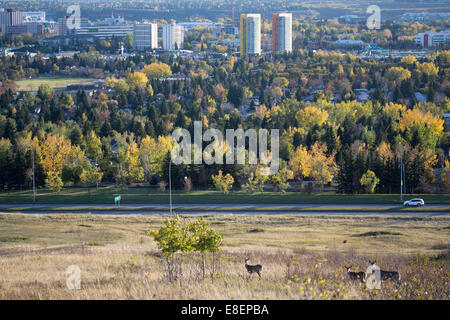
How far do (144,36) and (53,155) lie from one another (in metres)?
89.6

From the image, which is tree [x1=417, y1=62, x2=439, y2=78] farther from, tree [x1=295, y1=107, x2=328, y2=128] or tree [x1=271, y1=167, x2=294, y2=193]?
tree [x1=271, y1=167, x2=294, y2=193]

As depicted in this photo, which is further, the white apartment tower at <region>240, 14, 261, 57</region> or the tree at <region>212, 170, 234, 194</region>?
the white apartment tower at <region>240, 14, 261, 57</region>

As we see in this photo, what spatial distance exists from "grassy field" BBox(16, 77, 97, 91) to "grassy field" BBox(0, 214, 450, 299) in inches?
1967

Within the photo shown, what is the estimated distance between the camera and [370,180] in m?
32.4

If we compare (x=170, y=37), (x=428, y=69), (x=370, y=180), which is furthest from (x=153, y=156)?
(x=170, y=37)

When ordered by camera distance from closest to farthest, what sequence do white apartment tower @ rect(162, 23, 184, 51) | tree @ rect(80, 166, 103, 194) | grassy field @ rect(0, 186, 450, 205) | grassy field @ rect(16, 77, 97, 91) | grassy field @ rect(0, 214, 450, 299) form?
grassy field @ rect(0, 214, 450, 299)
grassy field @ rect(0, 186, 450, 205)
tree @ rect(80, 166, 103, 194)
grassy field @ rect(16, 77, 97, 91)
white apartment tower @ rect(162, 23, 184, 51)

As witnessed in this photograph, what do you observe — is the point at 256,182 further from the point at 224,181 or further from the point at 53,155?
the point at 53,155

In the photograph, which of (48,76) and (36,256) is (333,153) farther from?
(48,76)

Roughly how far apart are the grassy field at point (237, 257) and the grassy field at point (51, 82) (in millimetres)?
49962

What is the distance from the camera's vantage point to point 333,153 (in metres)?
37.0

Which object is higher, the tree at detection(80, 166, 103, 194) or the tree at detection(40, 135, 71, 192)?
the tree at detection(40, 135, 71, 192)

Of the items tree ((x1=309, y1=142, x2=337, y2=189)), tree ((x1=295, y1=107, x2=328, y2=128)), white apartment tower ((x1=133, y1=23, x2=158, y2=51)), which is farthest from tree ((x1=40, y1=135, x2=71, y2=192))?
white apartment tower ((x1=133, y1=23, x2=158, y2=51))

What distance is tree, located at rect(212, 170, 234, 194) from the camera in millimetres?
33125

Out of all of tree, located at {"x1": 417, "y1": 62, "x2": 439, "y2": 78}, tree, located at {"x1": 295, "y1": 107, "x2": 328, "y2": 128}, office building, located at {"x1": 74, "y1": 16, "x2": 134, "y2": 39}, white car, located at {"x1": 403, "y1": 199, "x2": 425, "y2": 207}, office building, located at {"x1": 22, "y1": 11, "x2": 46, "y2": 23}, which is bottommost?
white car, located at {"x1": 403, "y1": 199, "x2": 425, "y2": 207}
